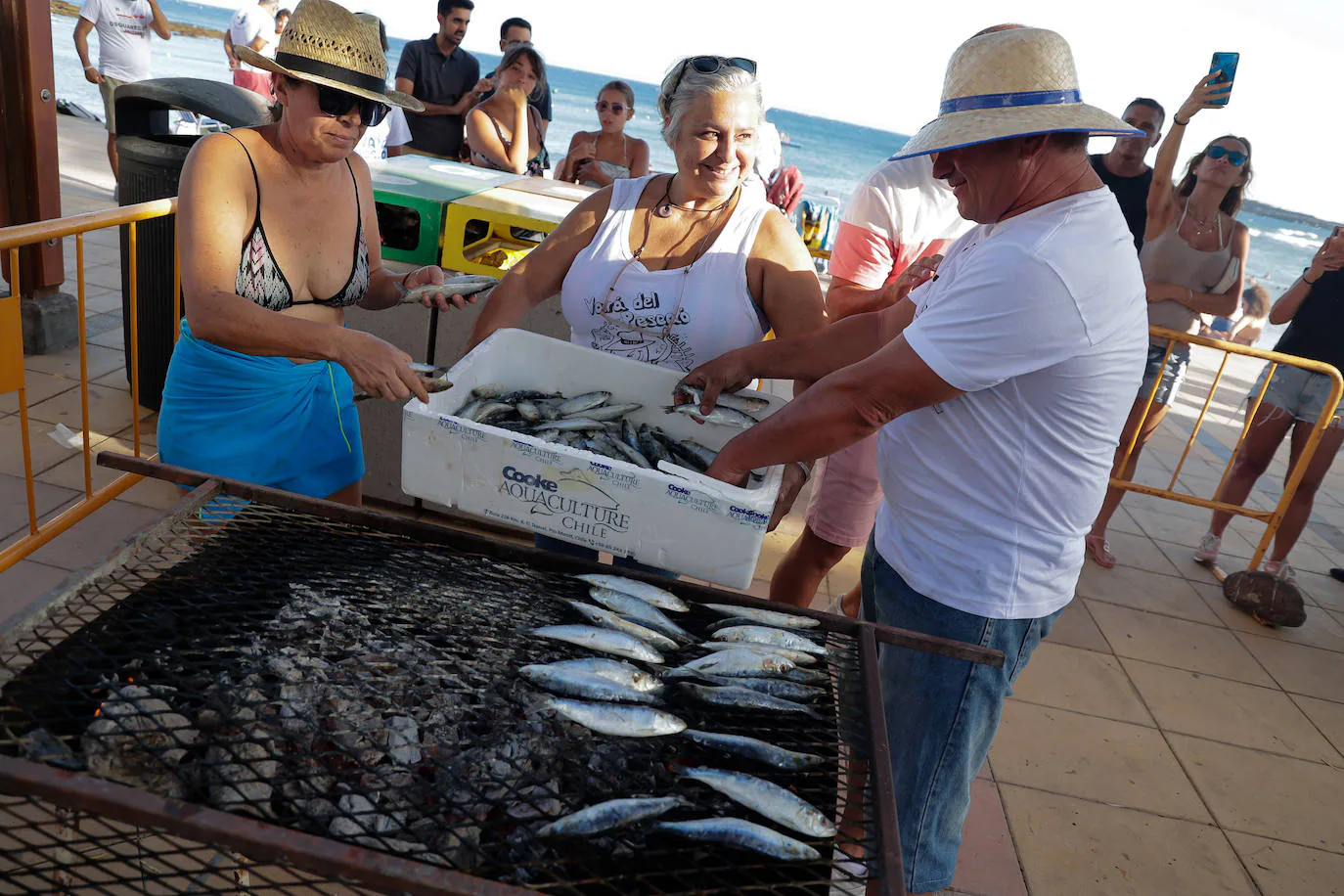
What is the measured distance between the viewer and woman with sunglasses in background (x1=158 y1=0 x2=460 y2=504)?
221 centimetres

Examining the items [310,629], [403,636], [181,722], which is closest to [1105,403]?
[403,636]

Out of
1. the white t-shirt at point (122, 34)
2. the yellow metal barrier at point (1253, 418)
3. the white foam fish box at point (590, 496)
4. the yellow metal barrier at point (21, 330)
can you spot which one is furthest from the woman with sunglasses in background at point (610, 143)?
the white foam fish box at point (590, 496)

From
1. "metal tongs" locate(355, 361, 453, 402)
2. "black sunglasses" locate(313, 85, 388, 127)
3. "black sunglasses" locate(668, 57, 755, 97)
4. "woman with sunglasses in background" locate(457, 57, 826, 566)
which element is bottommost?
"metal tongs" locate(355, 361, 453, 402)

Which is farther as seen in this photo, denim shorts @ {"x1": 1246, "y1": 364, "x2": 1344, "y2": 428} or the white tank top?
denim shorts @ {"x1": 1246, "y1": 364, "x2": 1344, "y2": 428}

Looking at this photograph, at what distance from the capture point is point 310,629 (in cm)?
194

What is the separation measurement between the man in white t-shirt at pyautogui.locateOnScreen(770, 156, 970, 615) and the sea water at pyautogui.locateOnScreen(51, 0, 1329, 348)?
11.3 metres

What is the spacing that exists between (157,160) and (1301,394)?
6.88m

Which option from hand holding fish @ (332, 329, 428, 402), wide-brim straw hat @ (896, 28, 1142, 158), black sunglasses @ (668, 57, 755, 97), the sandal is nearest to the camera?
wide-brim straw hat @ (896, 28, 1142, 158)

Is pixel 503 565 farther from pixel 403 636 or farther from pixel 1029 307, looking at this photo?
pixel 1029 307

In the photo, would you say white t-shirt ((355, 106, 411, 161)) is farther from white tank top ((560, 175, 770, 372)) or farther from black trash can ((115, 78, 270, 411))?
white tank top ((560, 175, 770, 372))

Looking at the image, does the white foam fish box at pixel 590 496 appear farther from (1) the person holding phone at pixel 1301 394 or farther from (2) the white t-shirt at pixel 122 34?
(2) the white t-shirt at pixel 122 34

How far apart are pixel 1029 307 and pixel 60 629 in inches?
83.1

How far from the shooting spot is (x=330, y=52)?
2.24 meters

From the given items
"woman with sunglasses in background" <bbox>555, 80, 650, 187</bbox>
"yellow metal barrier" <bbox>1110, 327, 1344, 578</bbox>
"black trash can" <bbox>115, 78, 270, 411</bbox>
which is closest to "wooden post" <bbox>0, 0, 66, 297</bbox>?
"black trash can" <bbox>115, 78, 270, 411</bbox>
